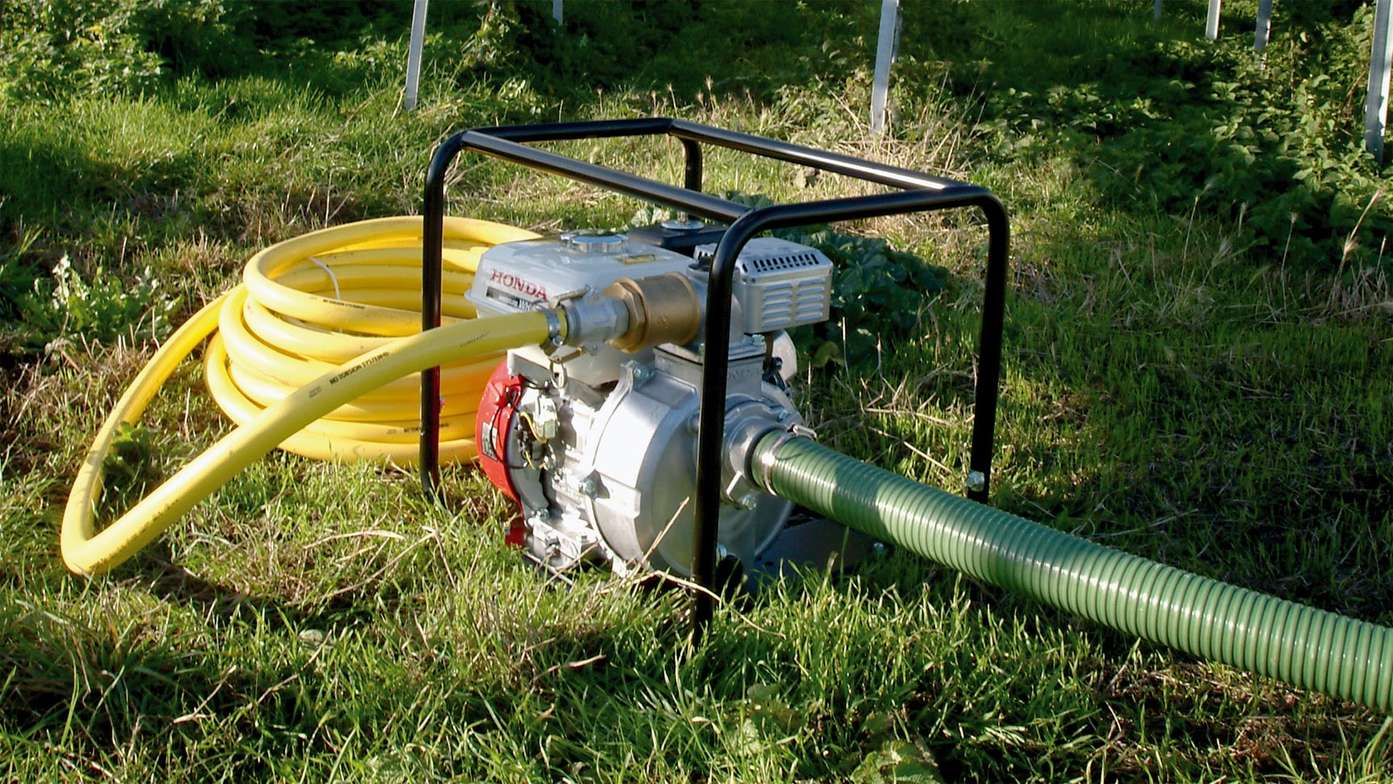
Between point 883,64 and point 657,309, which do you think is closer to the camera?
point 657,309

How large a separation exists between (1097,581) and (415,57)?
4429 millimetres

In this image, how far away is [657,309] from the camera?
8.25ft

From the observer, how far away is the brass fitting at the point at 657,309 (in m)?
2.51

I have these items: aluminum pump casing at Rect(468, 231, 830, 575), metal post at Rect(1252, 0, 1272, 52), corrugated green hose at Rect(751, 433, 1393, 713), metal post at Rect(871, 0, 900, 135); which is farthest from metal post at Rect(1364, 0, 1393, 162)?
corrugated green hose at Rect(751, 433, 1393, 713)

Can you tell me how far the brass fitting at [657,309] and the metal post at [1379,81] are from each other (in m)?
4.10

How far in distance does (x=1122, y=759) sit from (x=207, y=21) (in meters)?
5.44

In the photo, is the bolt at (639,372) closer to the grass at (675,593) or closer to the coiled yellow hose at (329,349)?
the grass at (675,593)

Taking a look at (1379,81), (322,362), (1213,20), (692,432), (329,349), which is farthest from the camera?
(1213,20)

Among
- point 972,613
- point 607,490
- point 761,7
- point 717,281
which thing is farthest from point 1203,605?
point 761,7

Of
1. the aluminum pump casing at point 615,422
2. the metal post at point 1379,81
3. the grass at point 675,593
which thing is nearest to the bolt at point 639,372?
the aluminum pump casing at point 615,422

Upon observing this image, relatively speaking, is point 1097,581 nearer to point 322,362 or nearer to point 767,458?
point 767,458

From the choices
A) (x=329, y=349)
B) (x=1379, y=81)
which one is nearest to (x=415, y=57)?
(x=329, y=349)

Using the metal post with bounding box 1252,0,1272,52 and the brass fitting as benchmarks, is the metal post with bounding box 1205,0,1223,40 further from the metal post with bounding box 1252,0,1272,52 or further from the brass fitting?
the brass fitting

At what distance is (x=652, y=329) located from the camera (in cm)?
252
